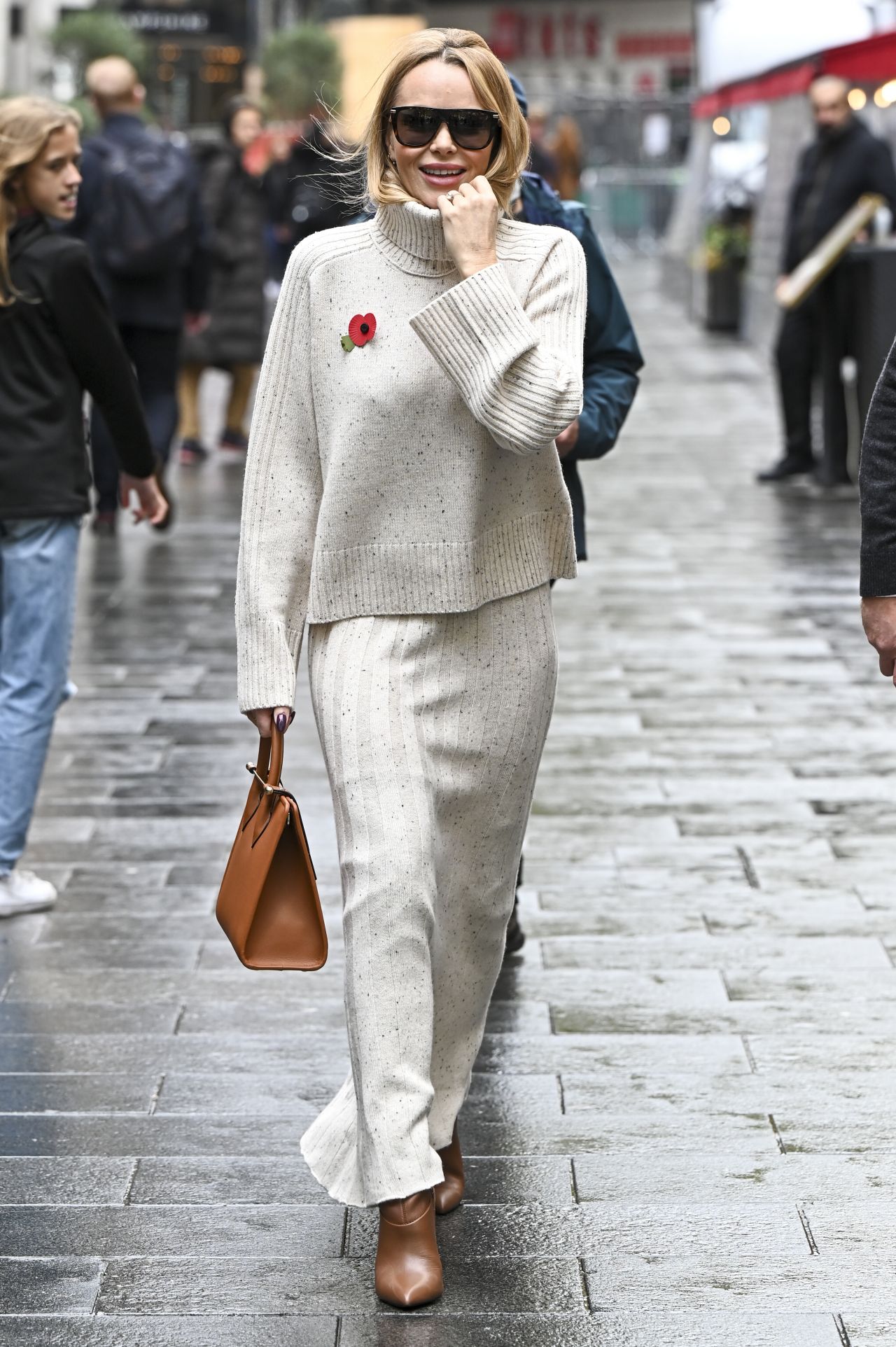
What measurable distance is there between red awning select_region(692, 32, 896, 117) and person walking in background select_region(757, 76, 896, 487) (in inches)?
103

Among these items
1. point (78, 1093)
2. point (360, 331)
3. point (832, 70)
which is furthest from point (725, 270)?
point (360, 331)

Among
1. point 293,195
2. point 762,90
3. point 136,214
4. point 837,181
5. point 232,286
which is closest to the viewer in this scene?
point 136,214

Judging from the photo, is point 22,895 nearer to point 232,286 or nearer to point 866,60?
point 232,286

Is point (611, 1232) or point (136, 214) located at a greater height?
point (136, 214)

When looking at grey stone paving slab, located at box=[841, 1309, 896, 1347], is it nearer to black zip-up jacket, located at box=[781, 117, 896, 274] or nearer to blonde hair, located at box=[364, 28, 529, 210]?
blonde hair, located at box=[364, 28, 529, 210]

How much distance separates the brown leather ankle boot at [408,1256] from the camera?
3.40 metres

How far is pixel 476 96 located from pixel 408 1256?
1.75 m

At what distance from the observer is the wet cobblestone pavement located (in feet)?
11.4

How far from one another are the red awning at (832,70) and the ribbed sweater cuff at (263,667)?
483 inches

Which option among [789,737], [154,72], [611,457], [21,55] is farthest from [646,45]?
[789,737]

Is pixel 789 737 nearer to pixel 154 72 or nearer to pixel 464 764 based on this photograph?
pixel 464 764

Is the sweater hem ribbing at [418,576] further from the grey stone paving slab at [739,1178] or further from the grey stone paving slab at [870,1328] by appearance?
the grey stone paving slab at [870,1328]

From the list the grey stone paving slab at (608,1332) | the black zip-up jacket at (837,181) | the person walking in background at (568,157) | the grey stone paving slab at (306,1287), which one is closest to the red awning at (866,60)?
the black zip-up jacket at (837,181)

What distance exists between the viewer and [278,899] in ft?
11.5
